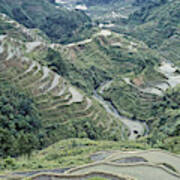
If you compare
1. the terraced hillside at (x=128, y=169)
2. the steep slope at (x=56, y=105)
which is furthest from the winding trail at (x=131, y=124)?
the terraced hillside at (x=128, y=169)

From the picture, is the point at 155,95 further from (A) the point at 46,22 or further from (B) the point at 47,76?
(A) the point at 46,22

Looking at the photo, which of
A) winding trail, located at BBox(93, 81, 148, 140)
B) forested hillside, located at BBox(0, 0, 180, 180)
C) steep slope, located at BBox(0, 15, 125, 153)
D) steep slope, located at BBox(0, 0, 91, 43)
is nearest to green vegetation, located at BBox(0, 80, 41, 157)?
forested hillside, located at BBox(0, 0, 180, 180)

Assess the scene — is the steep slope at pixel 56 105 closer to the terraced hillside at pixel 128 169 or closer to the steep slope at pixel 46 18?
the terraced hillside at pixel 128 169

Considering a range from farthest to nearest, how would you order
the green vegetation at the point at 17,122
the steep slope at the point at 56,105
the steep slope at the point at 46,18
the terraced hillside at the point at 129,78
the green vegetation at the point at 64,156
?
the steep slope at the point at 46,18, the terraced hillside at the point at 129,78, the steep slope at the point at 56,105, the green vegetation at the point at 17,122, the green vegetation at the point at 64,156

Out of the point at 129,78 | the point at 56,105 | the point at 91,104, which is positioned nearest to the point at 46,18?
the point at 129,78

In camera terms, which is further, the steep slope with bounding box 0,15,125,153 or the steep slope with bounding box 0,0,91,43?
the steep slope with bounding box 0,0,91,43

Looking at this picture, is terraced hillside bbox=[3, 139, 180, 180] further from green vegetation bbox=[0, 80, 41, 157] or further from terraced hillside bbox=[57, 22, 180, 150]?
terraced hillside bbox=[57, 22, 180, 150]

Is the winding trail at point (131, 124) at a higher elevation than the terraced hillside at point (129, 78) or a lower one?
lower

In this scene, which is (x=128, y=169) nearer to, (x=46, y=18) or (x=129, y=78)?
(x=129, y=78)
